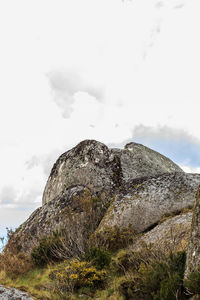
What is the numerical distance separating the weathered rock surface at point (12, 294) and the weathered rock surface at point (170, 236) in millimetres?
3565

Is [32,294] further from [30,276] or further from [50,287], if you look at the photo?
[30,276]

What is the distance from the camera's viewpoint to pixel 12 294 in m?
7.23

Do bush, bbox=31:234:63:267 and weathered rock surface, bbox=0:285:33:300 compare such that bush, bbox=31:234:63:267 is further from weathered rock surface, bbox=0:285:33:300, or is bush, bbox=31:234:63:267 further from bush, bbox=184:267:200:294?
bush, bbox=184:267:200:294

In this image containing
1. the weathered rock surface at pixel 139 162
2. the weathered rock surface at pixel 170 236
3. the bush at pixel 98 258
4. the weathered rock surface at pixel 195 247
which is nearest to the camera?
the weathered rock surface at pixel 195 247

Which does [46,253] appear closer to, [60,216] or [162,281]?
[60,216]

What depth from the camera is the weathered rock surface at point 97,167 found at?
16203mm

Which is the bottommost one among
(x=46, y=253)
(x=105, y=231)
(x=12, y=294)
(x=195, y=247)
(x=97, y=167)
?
(x=12, y=294)

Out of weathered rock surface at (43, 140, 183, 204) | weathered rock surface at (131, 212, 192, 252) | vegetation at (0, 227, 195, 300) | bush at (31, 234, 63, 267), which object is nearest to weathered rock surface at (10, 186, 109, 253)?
bush at (31, 234, 63, 267)

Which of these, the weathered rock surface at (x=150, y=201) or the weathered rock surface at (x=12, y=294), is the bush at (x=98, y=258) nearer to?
the weathered rock surface at (x=12, y=294)

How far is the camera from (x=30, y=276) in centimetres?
976

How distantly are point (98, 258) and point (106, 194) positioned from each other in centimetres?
668

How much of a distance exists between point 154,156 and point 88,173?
23.6 feet

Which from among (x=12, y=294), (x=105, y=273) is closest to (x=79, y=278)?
(x=105, y=273)

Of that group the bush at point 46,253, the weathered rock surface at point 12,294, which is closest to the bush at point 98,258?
the weathered rock surface at point 12,294
